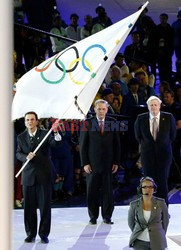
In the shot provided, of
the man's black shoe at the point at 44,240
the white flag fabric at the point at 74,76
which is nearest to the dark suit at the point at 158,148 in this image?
the white flag fabric at the point at 74,76

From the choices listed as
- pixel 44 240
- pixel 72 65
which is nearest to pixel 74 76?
pixel 72 65

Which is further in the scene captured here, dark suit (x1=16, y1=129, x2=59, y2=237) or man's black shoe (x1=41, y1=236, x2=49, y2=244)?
man's black shoe (x1=41, y1=236, x2=49, y2=244)

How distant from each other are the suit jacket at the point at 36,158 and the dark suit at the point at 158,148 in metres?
0.67

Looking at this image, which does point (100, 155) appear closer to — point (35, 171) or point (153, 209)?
point (35, 171)

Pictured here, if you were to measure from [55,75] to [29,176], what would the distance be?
23.5 inches

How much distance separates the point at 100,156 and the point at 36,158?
0.52 m

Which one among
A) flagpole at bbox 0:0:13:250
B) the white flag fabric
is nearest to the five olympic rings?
the white flag fabric

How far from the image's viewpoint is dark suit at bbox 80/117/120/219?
3.47m

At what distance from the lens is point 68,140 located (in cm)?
377

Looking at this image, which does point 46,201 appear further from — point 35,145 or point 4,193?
point 4,193

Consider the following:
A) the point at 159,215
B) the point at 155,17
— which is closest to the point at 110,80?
the point at 155,17

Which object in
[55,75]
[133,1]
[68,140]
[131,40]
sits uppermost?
[133,1]

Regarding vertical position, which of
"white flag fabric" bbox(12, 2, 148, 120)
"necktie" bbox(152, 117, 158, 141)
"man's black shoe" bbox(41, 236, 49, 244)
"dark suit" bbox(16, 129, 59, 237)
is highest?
"white flag fabric" bbox(12, 2, 148, 120)

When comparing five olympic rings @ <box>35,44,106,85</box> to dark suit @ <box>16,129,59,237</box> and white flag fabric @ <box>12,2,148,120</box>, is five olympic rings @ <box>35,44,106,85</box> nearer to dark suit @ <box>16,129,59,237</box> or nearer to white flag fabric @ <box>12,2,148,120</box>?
white flag fabric @ <box>12,2,148,120</box>
